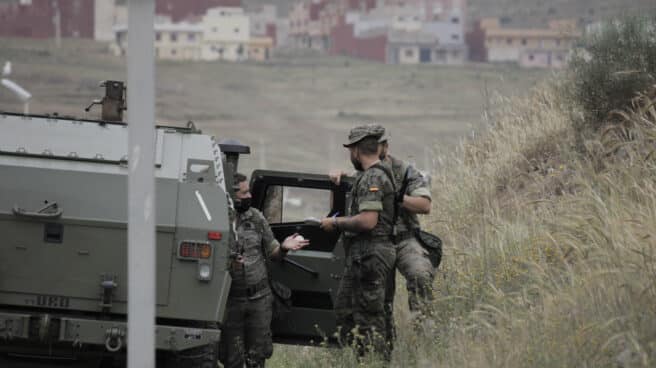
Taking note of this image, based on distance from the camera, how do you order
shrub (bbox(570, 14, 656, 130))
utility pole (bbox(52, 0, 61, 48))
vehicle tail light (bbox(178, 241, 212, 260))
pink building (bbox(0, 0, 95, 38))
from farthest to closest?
1. utility pole (bbox(52, 0, 61, 48))
2. pink building (bbox(0, 0, 95, 38))
3. shrub (bbox(570, 14, 656, 130))
4. vehicle tail light (bbox(178, 241, 212, 260))

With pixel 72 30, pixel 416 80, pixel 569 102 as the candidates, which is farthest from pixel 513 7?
pixel 569 102

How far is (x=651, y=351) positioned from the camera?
6973 mm

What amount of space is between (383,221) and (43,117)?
2.67 meters

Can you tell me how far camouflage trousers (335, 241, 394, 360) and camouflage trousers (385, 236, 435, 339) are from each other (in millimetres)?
140

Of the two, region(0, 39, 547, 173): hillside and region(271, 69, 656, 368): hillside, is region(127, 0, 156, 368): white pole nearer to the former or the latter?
region(271, 69, 656, 368): hillside

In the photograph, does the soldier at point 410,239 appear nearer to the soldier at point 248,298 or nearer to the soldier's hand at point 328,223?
the soldier's hand at point 328,223

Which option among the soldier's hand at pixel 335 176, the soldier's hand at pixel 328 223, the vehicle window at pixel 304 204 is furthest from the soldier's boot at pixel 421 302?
the vehicle window at pixel 304 204

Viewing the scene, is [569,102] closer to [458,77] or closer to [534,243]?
[534,243]

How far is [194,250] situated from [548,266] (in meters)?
→ 2.49

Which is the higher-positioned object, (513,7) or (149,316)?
(513,7)

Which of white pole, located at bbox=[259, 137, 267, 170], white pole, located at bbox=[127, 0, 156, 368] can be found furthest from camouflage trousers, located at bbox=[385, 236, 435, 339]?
white pole, located at bbox=[259, 137, 267, 170]

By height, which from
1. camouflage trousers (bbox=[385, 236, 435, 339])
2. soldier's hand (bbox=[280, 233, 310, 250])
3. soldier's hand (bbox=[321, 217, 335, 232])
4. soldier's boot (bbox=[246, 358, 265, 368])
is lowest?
soldier's boot (bbox=[246, 358, 265, 368])

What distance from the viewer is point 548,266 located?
9.49 metres

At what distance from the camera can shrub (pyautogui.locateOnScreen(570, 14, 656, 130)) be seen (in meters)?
14.2
